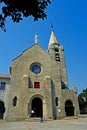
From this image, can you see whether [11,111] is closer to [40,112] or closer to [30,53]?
[40,112]

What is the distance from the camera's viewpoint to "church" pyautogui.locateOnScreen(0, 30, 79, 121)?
2753cm

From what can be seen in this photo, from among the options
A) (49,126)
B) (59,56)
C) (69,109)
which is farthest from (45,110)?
(59,56)

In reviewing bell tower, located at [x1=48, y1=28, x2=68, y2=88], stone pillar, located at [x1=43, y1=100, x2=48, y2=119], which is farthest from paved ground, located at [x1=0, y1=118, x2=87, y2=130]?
bell tower, located at [x1=48, y1=28, x2=68, y2=88]

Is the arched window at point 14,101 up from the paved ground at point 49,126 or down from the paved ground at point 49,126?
up

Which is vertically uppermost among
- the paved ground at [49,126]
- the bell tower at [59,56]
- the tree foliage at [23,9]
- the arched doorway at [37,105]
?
the bell tower at [59,56]

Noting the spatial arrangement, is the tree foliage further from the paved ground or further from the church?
the church

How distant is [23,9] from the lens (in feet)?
22.3

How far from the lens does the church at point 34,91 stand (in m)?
27.5

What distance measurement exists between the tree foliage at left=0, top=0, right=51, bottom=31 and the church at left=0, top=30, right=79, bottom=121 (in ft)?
72.9

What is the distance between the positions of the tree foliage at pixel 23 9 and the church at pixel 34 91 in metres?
22.2

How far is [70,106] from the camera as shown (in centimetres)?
3120

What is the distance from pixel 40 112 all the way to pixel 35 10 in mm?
26559

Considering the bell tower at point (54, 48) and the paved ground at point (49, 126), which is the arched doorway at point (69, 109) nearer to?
the bell tower at point (54, 48)

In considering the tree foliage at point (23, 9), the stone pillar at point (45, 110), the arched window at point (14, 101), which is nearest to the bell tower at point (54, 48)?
the stone pillar at point (45, 110)
